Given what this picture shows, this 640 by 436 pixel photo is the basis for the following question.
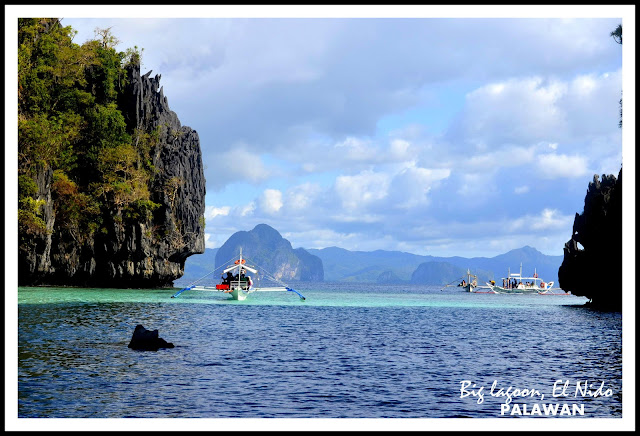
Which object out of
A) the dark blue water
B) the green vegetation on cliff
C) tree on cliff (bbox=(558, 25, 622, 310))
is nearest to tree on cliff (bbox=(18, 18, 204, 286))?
the green vegetation on cliff

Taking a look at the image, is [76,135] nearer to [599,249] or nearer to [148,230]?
[148,230]

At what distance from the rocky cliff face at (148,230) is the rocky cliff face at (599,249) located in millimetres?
53233

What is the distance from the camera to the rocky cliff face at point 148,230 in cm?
7725

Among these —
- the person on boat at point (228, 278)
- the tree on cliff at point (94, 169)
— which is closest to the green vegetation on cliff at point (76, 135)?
the tree on cliff at point (94, 169)

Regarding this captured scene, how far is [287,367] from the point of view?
24.7 metres

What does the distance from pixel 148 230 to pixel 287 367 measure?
210 ft

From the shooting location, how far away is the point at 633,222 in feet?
43.0

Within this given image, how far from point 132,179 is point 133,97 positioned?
39.7ft

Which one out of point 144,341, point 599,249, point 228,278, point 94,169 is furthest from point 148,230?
point 144,341

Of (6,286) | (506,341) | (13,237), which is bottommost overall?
(506,341)

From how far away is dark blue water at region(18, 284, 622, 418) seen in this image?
17.7 meters

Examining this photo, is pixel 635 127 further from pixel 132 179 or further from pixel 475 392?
pixel 132 179

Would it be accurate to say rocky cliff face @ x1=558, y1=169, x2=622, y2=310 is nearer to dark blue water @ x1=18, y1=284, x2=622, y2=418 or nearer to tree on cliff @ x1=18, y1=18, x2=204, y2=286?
dark blue water @ x1=18, y1=284, x2=622, y2=418

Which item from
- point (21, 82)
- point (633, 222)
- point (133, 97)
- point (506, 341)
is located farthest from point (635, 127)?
point (133, 97)
